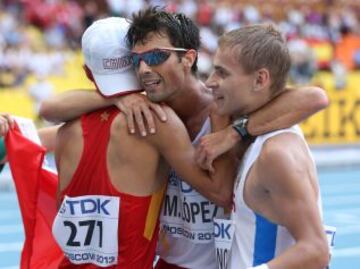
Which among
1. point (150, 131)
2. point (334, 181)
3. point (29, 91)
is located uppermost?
point (150, 131)

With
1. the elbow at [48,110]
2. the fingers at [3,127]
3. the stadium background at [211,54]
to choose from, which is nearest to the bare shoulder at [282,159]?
the elbow at [48,110]

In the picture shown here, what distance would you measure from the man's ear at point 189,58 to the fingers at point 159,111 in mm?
212

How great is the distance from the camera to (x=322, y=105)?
3.41 meters

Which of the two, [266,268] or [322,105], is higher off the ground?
[322,105]

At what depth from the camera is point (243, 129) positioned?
3334 millimetres

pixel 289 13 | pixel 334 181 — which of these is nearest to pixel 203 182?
pixel 334 181

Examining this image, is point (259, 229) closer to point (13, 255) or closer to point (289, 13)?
point (13, 255)

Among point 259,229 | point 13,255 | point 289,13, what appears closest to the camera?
point 259,229

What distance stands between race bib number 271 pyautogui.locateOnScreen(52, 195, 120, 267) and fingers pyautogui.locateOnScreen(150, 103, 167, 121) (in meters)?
0.36

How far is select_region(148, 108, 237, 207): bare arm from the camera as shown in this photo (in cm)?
342

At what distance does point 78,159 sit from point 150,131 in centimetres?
33

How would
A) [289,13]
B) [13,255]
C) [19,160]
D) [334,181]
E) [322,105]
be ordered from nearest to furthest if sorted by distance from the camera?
1. [322,105]
2. [19,160]
3. [13,255]
4. [334,181]
5. [289,13]

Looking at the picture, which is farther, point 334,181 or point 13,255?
point 334,181

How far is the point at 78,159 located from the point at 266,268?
1019mm
